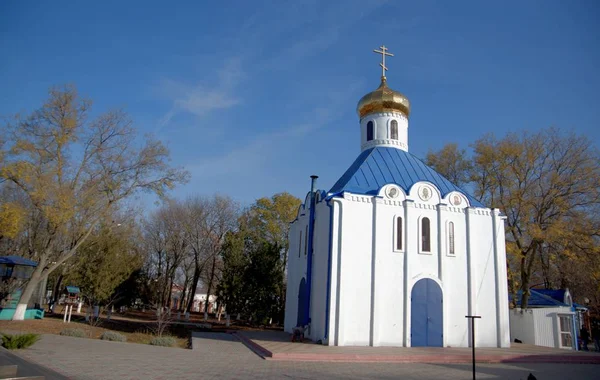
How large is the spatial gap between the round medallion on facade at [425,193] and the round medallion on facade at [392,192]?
1.04 metres

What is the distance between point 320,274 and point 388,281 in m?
2.58

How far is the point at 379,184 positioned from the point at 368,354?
685 centimetres

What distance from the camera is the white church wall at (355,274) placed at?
14.8m

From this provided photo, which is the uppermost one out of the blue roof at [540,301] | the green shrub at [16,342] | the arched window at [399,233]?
the arched window at [399,233]

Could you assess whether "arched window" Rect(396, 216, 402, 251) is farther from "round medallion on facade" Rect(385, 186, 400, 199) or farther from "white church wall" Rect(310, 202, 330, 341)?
"white church wall" Rect(310, 202, 330, 341)

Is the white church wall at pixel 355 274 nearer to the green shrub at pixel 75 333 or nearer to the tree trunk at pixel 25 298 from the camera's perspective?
the green shrub at pixel 75 333

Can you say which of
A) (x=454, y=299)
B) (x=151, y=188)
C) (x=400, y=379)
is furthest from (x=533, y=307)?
(x=151, y=188)

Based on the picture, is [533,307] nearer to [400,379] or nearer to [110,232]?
[400,379]

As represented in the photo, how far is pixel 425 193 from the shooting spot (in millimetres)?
16688

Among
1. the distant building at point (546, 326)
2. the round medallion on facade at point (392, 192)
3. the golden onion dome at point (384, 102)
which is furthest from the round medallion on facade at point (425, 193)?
the distant building at point (546, 326)

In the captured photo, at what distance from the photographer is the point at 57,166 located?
20.2 m

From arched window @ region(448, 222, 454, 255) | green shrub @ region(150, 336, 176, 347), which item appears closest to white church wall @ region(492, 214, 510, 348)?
arched window @ region(448, 222, 454, 255)

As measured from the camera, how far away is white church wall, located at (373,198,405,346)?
592 inches

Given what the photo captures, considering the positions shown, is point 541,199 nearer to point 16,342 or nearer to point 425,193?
point 425,193
